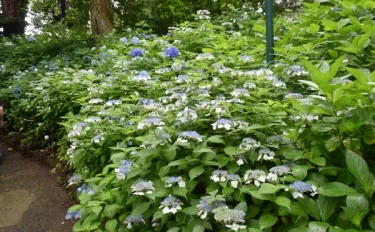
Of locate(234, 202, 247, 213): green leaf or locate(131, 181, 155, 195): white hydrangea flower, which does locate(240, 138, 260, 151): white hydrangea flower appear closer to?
locate(234, 202, 247, 213): green leaf

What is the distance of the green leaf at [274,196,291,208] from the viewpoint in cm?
135

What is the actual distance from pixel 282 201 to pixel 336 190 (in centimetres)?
19

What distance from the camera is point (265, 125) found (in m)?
1.77

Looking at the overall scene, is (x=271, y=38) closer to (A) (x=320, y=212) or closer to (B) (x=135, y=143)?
(B) (x=135, y=143)

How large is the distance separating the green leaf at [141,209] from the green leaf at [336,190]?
0.70m

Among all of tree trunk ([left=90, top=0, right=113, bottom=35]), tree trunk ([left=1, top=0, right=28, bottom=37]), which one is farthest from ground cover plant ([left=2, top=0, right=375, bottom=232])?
tree trunk ([left=1, top=0, right=28, bottom=37])

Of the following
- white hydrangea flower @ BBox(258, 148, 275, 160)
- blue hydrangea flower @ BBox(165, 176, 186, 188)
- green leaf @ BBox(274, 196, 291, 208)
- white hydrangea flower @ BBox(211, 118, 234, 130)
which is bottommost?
green leaf @ BBox(274, 196, 291, 208)

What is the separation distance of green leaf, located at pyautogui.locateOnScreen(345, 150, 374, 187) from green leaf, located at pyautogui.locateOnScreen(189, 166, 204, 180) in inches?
23.3

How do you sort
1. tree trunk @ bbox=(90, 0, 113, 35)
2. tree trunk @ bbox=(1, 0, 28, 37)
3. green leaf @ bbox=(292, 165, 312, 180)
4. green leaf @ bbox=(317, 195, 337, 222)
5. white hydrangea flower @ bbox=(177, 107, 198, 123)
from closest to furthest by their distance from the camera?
green leaf @ bbox=(317, 195, 337, 222) → green leaf @ bbox=(292, 165, 312, 180) → white hydrangea flower @ bbox=(177, 107, 198, 123) → tree trunk @ bbox=(90, 0, 113, 35) → tree trunk @ bbox=(1, 0, 28, 37)

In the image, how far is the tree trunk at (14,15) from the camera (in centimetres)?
998

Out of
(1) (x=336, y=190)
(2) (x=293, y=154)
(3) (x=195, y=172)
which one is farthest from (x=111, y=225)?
(1) (x=336, y=190)

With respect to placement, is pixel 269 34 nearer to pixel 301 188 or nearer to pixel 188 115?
pixel 188 115

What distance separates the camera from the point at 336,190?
133 centimetres

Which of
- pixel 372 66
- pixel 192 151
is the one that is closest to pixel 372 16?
pixel 372 66
